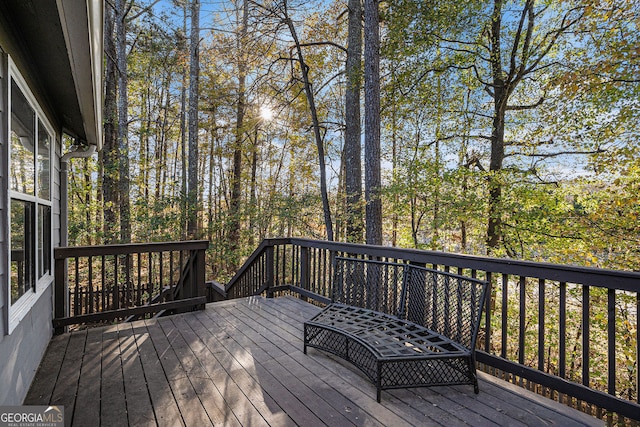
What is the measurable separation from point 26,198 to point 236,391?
6.14ft

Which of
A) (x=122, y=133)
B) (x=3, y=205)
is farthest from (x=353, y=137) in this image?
A: (x=3, y=205)

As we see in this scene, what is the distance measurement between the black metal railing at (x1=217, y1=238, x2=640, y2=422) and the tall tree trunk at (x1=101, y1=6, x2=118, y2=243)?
395cm

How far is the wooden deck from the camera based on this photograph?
1859 mm

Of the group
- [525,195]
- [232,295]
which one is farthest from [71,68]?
[525,195]

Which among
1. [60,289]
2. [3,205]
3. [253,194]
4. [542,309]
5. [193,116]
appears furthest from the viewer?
[253,194]

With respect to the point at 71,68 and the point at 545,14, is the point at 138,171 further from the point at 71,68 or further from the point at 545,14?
the point at 545,14

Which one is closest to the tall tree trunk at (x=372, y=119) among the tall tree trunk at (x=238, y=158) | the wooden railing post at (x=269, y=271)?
the wooden railing post at (x=269, y=271)

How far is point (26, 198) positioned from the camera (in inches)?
81.6

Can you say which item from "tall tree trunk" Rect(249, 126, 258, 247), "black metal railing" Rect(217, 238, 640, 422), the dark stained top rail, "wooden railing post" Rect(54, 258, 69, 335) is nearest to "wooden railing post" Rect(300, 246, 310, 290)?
"black metal railing" Rect(217, 238, 640, 422)

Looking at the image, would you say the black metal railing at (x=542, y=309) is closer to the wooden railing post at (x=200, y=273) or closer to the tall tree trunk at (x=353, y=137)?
the wooden railing post at (x=200, y=273)

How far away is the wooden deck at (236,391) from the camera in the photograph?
1.86 m

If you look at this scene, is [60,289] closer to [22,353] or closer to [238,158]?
[22,353]

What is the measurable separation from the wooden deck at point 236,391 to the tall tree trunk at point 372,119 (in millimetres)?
3660

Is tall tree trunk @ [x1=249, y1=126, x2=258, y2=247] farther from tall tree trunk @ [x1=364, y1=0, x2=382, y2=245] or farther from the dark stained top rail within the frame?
the dark stained top rail
